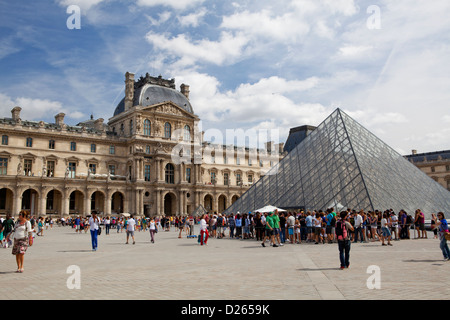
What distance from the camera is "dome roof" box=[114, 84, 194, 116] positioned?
2122 inches

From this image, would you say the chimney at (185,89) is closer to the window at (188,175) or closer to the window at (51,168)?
the window at (188,175)

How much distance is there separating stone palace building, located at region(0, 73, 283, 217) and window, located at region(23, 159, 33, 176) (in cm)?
11

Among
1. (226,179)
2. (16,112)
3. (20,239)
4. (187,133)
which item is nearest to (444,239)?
(20,239)

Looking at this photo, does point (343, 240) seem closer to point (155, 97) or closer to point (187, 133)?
point (187, 133)

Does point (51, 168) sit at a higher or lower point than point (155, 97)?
lower

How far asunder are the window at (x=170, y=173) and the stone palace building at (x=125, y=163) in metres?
0.12

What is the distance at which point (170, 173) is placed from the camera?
55219 mm

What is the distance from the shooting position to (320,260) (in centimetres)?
1070

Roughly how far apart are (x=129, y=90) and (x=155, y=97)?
3.71 meters

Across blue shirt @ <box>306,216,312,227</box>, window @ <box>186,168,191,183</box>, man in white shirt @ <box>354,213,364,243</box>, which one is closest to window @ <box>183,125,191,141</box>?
window @ <box>186,168,191,183</box>

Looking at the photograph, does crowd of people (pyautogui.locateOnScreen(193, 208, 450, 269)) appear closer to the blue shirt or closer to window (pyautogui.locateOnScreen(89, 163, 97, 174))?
the blue shirt
